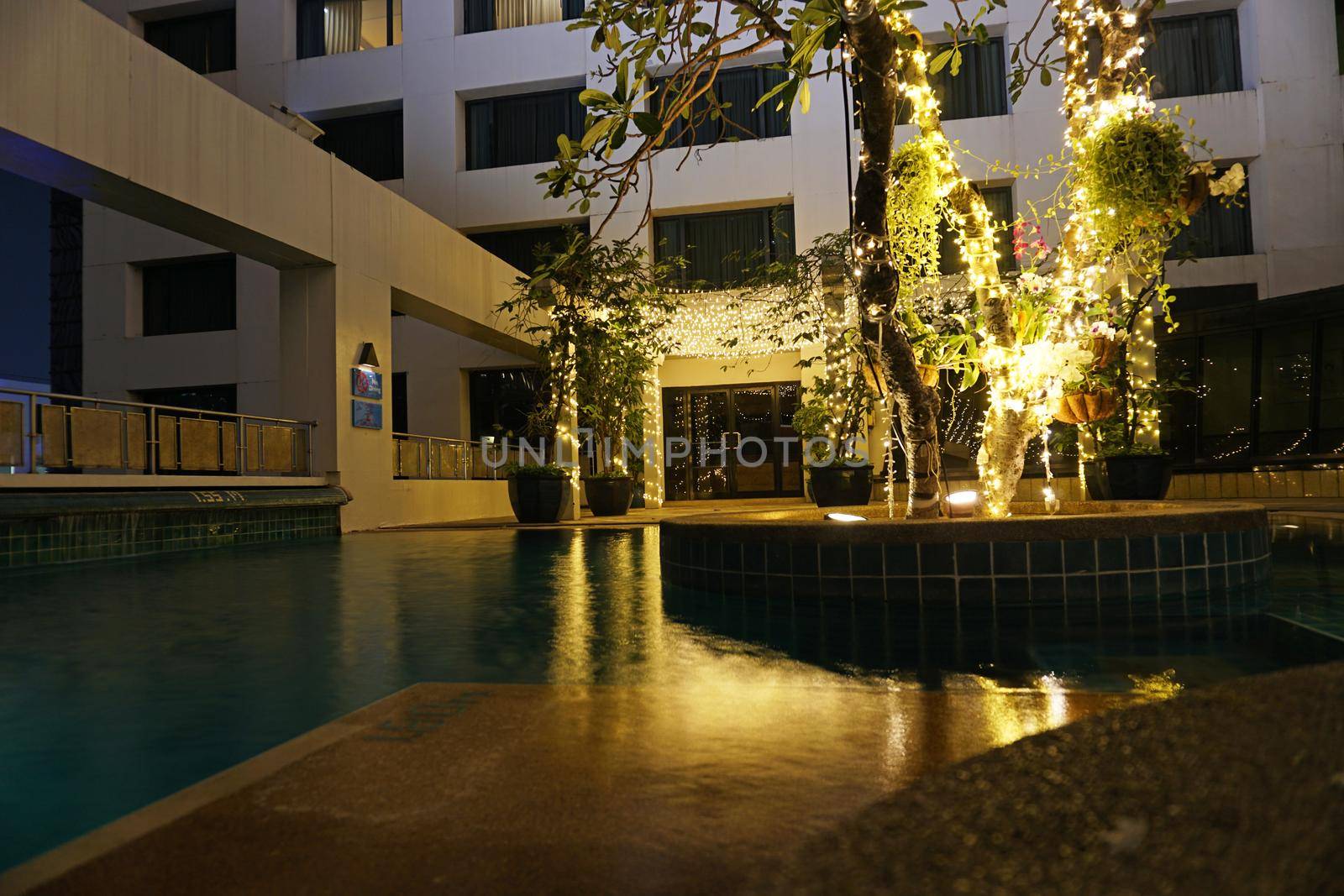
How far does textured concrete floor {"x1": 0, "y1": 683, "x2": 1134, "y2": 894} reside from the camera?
1185 millimetres

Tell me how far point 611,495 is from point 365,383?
140 inches

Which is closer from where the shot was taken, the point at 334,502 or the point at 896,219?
the point at 896,219

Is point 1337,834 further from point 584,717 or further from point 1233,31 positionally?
point 1233,31

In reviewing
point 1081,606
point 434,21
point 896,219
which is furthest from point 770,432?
point 1081,606

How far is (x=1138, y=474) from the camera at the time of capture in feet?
32.1

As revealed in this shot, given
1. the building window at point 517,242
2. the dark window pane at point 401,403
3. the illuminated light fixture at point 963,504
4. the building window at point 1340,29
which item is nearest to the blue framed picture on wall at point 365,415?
the dark window pane at point 401,403

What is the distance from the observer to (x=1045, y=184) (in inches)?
555

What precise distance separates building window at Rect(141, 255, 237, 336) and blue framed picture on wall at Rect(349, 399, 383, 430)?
22.8 ft

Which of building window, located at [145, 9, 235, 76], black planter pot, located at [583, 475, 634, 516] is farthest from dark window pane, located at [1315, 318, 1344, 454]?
building window, located at [145, 9, 235, 76]

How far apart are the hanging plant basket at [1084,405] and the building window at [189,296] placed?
15241 mm

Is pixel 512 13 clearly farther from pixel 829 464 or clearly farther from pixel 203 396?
pixel 829 464

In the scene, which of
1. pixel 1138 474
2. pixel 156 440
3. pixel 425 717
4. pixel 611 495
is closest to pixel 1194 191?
pixel 425 717

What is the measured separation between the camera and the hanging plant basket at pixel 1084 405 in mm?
4547

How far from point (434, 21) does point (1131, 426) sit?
13.4 metres
